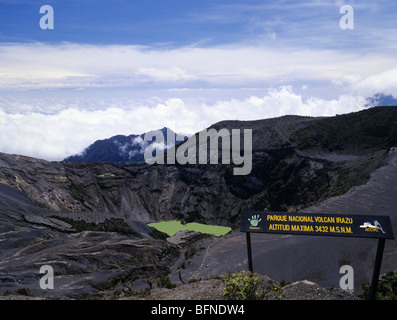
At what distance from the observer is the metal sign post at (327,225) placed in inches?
540

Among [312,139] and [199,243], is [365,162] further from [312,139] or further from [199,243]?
[199,243]

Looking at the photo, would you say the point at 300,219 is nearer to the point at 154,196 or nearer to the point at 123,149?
A: the point at 154,196

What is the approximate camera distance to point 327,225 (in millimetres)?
14594

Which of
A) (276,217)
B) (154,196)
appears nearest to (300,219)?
(276,217)

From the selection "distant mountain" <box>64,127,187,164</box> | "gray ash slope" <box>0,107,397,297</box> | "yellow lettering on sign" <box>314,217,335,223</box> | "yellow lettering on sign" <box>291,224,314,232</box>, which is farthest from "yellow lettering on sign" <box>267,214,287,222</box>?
"distant mountain" <box>64,127,187,164</box>

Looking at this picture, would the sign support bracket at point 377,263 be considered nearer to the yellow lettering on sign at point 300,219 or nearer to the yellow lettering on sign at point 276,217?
the yellow lettering on sign at point 300,219

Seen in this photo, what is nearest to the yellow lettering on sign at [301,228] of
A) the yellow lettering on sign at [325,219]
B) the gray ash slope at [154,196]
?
the yellow lettering on sign at [325,219]

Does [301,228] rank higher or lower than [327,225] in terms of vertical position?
lower

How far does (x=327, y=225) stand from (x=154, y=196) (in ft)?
245

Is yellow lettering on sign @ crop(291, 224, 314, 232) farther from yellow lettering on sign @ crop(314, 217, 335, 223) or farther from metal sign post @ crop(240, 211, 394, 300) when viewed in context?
yellow lettering on sign @ crop(314, 217, 335, 223)

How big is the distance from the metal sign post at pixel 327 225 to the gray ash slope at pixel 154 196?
1390cm
